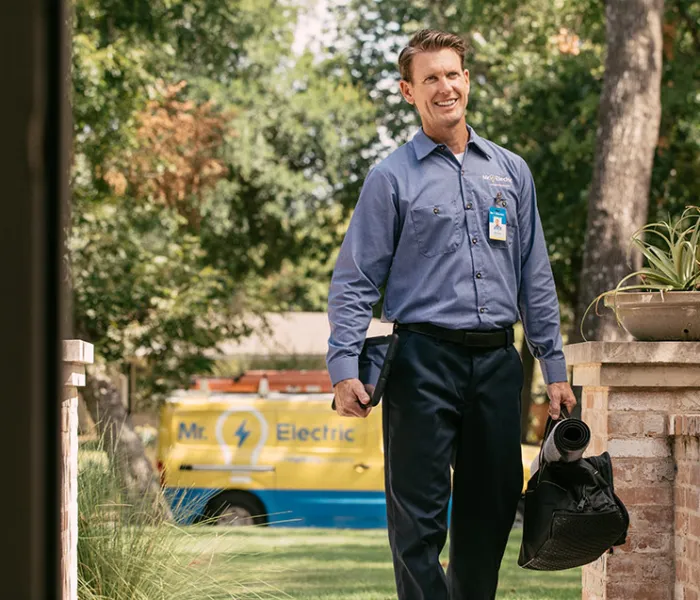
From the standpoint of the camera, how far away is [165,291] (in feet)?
55.6

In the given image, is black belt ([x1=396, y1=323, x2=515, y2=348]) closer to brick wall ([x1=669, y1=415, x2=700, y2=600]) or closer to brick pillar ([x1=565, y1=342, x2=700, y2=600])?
brick pillar ([x1=565, y1=342, x2=700, y2=600])

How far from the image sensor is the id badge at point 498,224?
3.72 meters

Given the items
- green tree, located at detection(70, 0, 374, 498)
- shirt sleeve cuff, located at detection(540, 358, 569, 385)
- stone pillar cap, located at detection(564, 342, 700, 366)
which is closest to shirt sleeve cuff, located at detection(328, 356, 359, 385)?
shirt sleeve cuff, located at detection(540, 358, 569, 385)

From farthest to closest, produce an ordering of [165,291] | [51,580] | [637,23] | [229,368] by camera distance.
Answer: [229,368], [165,291], [637,23], [51,580]

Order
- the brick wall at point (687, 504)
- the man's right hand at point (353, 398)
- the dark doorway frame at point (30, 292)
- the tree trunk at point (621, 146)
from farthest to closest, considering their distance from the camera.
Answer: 1. the tree trunk at point (621, 146)
2. the brick wall at point (687, 504)
3. the man's right hand at point (353, 398)
4. the dark doorway frame at point (30, 292)

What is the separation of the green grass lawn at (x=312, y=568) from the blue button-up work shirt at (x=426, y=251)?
155cm

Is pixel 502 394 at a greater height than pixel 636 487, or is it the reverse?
pixel 502 394

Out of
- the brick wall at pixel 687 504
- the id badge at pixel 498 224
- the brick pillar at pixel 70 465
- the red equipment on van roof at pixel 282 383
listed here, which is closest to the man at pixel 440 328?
the id badge at pixel 498 224

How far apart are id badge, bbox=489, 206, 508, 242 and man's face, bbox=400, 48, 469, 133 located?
12.0 inches

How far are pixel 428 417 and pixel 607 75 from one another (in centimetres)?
915

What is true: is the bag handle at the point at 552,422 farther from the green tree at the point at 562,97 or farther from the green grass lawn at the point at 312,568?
the green tree at the point at 562,97

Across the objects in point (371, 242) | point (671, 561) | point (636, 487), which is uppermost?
point (371, 242)

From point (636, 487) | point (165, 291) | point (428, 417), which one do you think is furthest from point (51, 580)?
point (165, 291)

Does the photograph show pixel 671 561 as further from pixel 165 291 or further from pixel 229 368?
pixel 229 368
